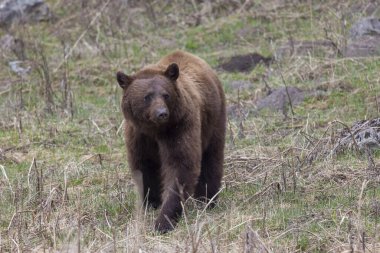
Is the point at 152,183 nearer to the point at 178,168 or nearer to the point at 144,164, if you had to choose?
the point at 144,164

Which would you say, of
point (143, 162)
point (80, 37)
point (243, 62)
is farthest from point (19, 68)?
point (143, 162)

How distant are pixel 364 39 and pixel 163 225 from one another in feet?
23.7

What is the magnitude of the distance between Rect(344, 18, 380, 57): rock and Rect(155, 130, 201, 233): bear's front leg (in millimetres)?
6194

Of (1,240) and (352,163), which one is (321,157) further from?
(1,240)

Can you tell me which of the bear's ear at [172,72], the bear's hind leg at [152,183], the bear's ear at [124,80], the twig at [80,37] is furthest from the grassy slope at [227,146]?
the bear's ear at [172,72]

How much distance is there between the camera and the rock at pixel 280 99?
39.8 ft

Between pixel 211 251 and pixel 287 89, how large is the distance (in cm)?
644

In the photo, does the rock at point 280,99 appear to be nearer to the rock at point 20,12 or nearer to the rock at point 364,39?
the rock at point 364,39

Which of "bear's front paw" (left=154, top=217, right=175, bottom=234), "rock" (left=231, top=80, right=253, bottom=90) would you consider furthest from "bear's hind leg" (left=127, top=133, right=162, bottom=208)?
"rock" (left=231, top=80, right=253, bottom=90)

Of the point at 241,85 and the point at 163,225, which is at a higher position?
the point at 163,225

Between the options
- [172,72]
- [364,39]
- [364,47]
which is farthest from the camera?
[364,39]

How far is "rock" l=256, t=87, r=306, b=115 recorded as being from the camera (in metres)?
12.1

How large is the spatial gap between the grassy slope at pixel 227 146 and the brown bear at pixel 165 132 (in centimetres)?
24

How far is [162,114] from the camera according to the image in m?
7.46
